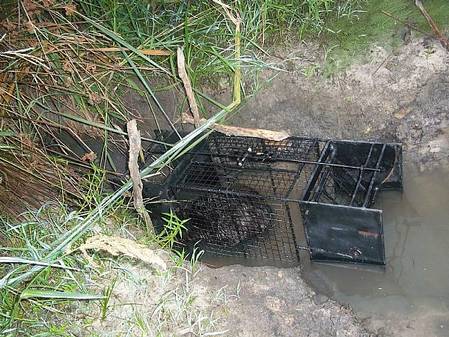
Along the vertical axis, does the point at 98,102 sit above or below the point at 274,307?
above

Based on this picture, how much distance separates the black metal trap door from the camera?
2.53 meters

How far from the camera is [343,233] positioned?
262cm

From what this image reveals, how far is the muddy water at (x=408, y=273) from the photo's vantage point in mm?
2412

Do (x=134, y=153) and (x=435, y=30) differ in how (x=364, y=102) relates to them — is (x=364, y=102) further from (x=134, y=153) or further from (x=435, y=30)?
(x=134, y=153)

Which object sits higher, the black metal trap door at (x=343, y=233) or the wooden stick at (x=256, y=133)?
the wooden stick at (x=256, y=133)

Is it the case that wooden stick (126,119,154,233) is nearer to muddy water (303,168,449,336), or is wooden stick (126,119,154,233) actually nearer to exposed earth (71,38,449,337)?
exposed earth (71,38,449,337)

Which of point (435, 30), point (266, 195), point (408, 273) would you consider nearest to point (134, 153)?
point (266, 195)

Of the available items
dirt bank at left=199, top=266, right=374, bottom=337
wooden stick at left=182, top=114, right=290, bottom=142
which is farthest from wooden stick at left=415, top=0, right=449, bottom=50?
dirt bank at left=199, top=266, right=374, bottom=337

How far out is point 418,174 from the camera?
309cm

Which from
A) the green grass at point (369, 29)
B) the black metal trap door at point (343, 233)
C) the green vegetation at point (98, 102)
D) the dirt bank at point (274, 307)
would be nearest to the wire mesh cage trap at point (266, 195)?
the black metal trap door at point (343, 233)

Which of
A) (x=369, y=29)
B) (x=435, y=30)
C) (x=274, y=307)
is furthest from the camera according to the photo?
(x=369, y=29)

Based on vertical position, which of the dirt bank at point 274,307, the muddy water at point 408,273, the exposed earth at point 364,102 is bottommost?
the muddy water at point 408,273

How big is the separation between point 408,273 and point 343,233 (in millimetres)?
340

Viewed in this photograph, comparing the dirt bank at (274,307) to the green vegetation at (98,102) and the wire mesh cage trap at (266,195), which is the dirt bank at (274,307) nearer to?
the green vegetation at (98,102)
